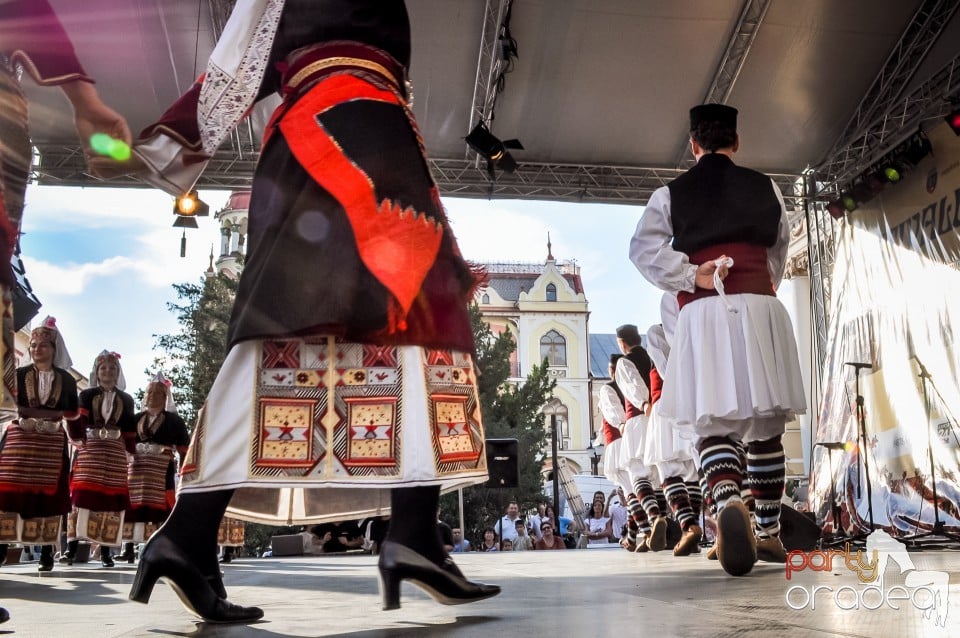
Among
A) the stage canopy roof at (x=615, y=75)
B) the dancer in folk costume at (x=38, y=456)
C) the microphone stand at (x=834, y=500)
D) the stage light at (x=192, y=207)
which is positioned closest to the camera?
the dancer in folk costume at (x=38, y=456)

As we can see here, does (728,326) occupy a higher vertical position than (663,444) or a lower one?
higher

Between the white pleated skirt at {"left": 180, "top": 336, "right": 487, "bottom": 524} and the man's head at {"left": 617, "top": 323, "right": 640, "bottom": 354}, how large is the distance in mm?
5358

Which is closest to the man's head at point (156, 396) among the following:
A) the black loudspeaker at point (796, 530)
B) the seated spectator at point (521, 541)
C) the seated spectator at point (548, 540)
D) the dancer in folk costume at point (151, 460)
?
the dancer in folk costume at point (151, 460)

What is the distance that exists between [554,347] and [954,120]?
3274 centimetres

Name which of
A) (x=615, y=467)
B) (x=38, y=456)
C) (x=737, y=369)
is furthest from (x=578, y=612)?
(x=615, y=467)

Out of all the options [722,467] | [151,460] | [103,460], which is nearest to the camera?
[722,467]

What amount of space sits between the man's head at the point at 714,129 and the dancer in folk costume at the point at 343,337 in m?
1.98

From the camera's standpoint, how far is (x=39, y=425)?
5.87 m

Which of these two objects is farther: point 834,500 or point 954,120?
point 834,500

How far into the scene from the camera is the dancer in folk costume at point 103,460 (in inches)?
271

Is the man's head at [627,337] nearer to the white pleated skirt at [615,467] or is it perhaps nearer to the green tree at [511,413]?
the white pleated skirt at [615,467]

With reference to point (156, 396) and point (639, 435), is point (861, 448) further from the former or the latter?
point (156, 396)

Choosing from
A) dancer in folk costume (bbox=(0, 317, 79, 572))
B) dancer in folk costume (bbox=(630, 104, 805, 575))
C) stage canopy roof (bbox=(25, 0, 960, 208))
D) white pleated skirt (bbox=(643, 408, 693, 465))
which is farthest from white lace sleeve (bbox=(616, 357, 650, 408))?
dancer in folk costume (bbox=(0, 317, 79, 572))

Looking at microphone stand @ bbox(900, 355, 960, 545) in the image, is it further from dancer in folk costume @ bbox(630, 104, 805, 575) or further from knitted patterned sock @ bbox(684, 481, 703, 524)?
dancer in folk costume @ bbox(630, 104, 805, 575)
